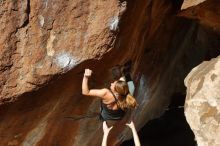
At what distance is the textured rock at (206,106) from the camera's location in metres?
7.12

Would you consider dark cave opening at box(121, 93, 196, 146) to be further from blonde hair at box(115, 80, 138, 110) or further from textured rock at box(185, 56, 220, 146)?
blonde hair at box(115, 80, 138, 110)

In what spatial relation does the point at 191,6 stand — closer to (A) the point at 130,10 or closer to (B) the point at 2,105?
(A) the point at 130,10

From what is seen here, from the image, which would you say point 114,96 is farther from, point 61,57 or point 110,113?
point 61,57

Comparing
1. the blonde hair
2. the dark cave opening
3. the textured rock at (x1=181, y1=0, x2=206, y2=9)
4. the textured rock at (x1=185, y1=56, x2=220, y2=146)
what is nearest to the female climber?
the blonde hair

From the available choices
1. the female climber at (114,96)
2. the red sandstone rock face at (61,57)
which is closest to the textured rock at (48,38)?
the red sandstone rock face at (61,57)

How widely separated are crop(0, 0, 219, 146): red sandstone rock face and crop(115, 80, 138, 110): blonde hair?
1.55 feet

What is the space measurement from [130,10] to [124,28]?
0.88 ft

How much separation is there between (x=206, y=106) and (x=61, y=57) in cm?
235

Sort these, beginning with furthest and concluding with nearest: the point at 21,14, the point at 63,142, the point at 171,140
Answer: the point at 171,140 → the point at 63,142 → the point at 21,14

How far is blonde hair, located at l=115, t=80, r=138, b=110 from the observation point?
6.34 metres

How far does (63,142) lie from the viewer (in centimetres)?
781

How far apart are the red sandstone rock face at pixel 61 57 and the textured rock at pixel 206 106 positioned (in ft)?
3.71

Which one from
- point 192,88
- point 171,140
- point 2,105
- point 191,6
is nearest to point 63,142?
point 2,105

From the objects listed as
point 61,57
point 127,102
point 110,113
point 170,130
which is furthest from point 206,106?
point 170,130
